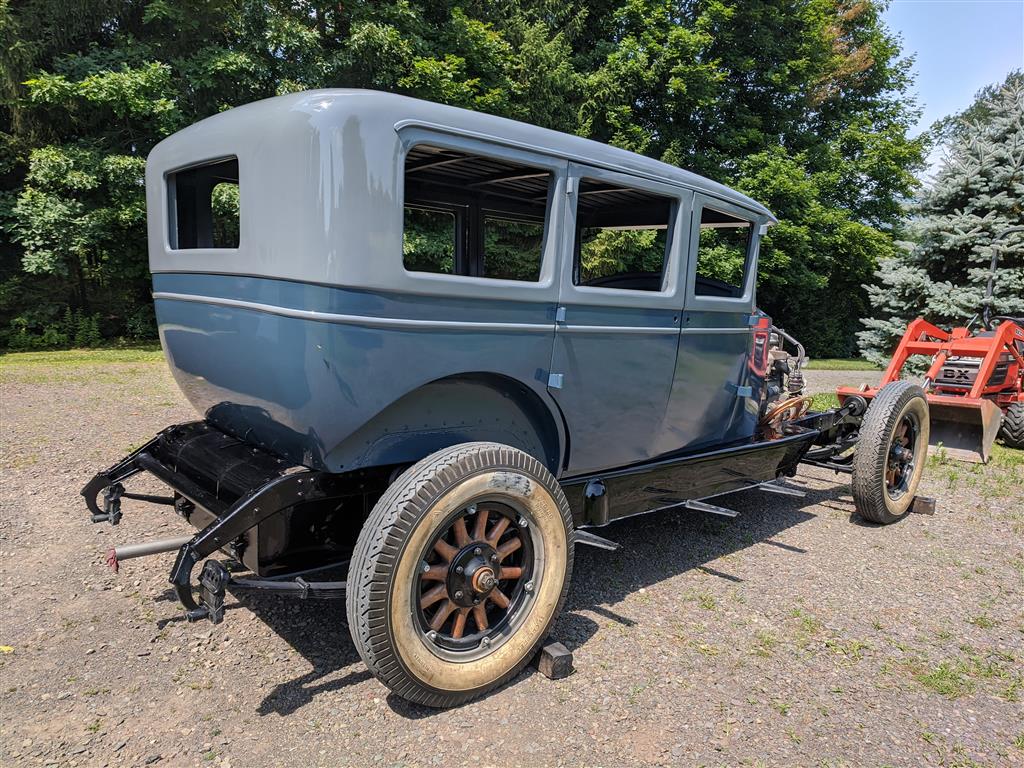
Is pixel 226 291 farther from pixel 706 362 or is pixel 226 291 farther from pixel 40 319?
pixel 40 319

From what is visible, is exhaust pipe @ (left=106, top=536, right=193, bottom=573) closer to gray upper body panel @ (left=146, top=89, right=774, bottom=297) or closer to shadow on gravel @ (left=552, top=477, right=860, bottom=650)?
gray upper body panel @ (left=146, top=89, right=774, bottom=297)

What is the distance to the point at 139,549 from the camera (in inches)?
111

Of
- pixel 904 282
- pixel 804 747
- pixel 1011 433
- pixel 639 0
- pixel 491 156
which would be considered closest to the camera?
pixel 804 747

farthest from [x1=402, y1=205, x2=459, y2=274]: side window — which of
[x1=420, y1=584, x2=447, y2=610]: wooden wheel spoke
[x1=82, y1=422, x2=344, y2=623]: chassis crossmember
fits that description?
[x1=420, y1=584, x2=447, y2=610]: wooden wheel spoke

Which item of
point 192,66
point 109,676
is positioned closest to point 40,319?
point 192,66

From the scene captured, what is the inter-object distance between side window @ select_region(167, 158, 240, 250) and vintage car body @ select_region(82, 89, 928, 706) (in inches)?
0.4

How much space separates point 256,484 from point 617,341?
173cm

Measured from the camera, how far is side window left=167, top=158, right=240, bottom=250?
3.27 metres

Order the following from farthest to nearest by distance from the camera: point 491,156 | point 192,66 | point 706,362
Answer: point 192,66 < point 706,362 < point 491,156

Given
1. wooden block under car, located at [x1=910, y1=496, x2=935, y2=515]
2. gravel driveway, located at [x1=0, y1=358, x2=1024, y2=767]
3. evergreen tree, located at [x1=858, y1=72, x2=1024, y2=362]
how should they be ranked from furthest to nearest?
1. evergreen tree, located at [x1=858, y1=72, x2=1024, y2=362]
2. wooden block under car, located at [x1=910, y1=496, x2=935, y2=515]
3. gravel driveway, located at [x1=0, y1=358, x2=1024, y2=767]

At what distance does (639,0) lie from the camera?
17.5m

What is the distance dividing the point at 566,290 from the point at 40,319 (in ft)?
48.0

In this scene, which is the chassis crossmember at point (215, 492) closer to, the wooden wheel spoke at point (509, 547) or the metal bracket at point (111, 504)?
the metal bracket at point (111, 504)

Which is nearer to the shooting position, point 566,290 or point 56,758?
point 56,758
